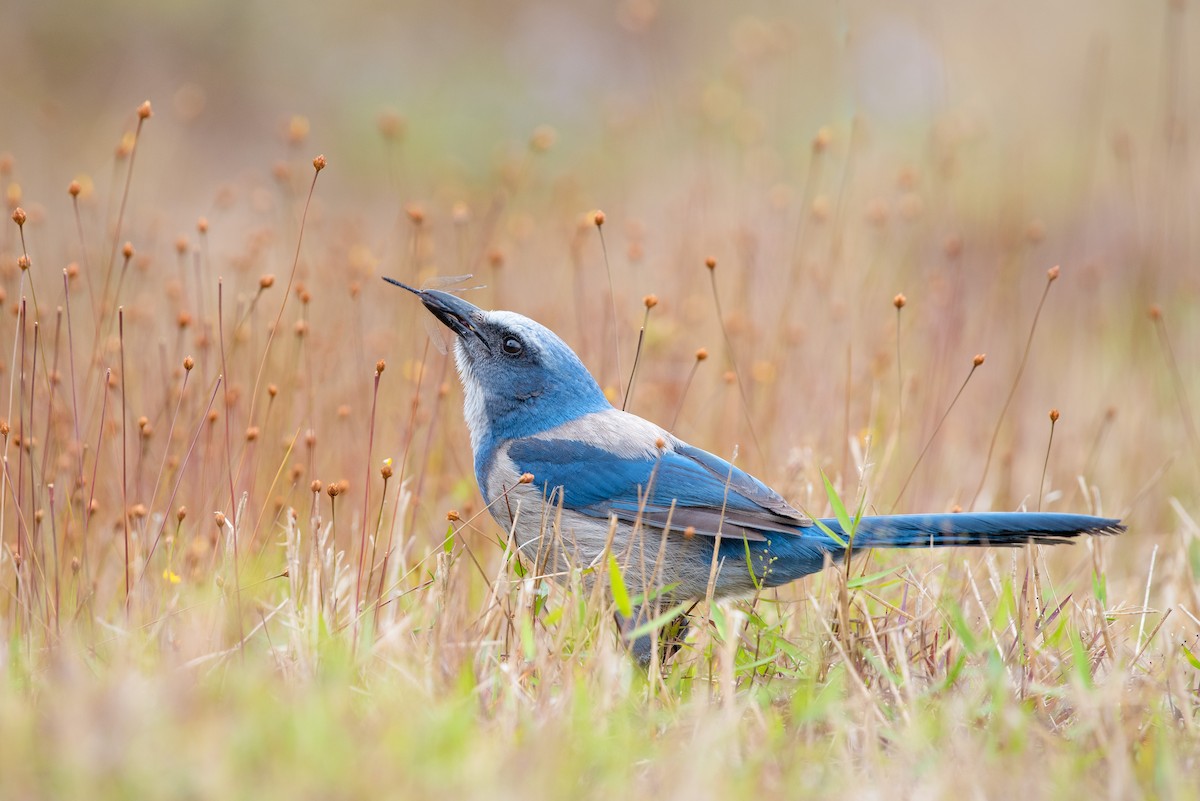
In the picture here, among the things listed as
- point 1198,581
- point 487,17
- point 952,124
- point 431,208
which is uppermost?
point 487,17

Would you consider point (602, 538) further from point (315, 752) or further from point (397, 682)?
point (315, 752)

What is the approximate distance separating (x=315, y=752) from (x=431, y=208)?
16.5 feet

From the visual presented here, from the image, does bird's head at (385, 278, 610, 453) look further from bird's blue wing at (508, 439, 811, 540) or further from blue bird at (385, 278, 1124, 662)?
bird's blue wing at (508, 439, 811, 540)

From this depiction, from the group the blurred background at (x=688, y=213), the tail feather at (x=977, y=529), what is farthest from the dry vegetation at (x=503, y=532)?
the tail feather at (x=977, y=529)

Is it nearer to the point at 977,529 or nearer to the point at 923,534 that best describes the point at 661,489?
the point at 923,534

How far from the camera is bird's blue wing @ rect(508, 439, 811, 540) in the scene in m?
3.57

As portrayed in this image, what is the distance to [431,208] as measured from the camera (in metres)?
6.98

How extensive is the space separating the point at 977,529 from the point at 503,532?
206 cm

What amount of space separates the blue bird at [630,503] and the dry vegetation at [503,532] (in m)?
0.13

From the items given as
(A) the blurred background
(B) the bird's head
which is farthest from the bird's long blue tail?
(B) the bird's head

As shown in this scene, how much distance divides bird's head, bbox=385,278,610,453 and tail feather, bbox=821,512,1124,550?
3.44 ft

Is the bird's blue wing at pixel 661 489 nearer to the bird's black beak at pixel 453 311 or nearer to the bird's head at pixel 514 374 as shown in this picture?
the bird's head at pixel 514 374

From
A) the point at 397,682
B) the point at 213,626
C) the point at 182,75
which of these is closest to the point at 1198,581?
the point at 397,682

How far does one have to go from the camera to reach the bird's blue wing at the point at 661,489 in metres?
Result: 3.57
